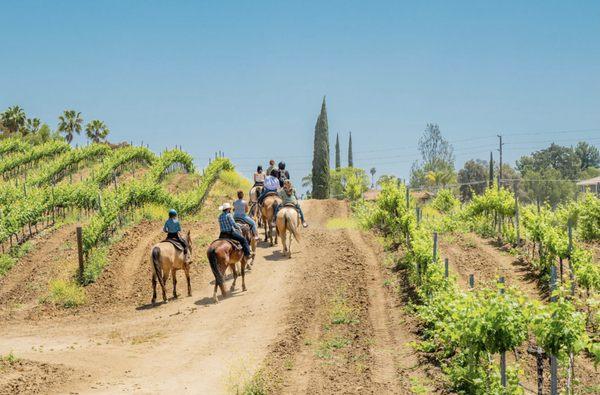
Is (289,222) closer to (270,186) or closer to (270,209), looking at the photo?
(270,209)

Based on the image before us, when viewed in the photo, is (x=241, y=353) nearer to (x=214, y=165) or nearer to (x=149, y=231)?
(x=149, y=231)

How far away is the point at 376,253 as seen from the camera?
24.3 m

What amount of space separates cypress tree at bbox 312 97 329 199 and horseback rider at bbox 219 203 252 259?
3399 cm

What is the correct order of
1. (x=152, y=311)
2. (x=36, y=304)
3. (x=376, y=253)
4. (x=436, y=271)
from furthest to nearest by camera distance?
(x=376, y=253) < (x=36, y=304) < (x=152, y=311) < (x=436, y=271)

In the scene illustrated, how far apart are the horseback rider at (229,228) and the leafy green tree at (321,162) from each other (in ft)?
112

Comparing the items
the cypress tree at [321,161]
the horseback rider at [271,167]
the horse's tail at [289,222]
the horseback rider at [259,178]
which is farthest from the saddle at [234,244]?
the cypress tree at [321,161]

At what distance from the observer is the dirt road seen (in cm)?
1248

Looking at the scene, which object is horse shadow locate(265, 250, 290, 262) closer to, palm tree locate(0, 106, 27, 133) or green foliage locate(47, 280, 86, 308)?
green foliage locate(47, 280, 86, 308)

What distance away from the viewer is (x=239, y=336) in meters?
15.9

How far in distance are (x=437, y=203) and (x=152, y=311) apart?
27661mm

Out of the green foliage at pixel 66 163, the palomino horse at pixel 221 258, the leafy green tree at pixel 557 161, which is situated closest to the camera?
the palomino horse at pixel 221 258

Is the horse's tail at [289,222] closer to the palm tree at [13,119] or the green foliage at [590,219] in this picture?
the green foliage at [590,219]

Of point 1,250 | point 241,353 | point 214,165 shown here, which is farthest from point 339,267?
point 214,165

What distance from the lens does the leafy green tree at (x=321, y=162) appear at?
54062 mm
